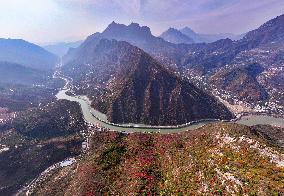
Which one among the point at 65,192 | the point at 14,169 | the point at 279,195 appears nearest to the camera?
the point at 279,195

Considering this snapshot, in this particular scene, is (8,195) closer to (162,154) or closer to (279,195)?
(162,154)

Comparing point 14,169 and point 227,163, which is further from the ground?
point 227,163

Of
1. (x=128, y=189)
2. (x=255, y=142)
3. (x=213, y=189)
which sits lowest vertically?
(x=128, y=189)

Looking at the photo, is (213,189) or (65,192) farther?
(65,192)

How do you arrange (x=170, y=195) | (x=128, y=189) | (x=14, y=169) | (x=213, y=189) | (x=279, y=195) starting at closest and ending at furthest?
(x=279, y=195)
(x=213, y=189)
(x=170, y=195)
(x=128, y=189)
(x=14, y=169)

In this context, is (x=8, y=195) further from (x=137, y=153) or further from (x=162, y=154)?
(x=162, y=154)

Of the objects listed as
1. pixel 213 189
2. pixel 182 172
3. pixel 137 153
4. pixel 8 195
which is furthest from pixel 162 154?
pixel 8 195
